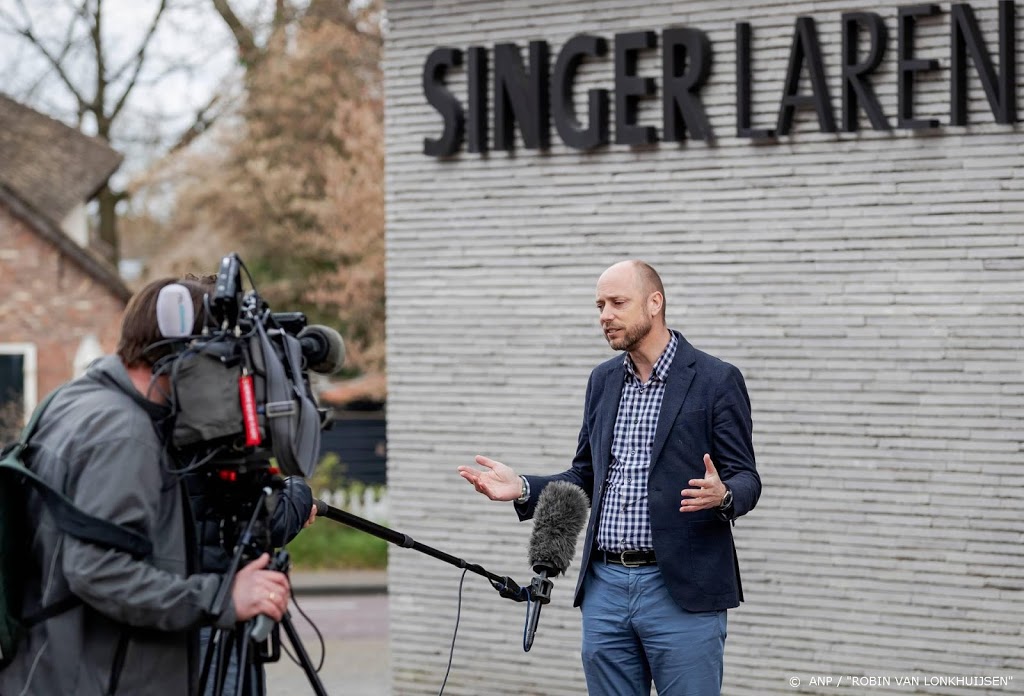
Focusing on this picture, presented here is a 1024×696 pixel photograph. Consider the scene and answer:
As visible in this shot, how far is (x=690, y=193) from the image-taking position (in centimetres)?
742

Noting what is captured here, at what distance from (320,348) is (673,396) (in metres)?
1.25

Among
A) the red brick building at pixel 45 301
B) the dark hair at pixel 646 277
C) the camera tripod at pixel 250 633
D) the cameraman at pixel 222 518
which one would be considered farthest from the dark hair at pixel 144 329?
the red brick building at pixel 45 301

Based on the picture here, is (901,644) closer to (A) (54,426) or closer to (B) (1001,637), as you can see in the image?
(B) (1001,637)

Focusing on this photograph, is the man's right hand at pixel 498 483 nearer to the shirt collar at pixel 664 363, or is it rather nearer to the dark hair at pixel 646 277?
the shirt collar at pixel 664 363

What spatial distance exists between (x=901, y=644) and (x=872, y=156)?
7.89 ft

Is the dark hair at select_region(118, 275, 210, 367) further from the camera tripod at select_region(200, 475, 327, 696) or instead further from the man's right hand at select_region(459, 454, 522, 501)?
the man's right hand at select_region(459, 454, 522, 501)

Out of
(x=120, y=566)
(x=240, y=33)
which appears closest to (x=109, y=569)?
(x=120, y=566)

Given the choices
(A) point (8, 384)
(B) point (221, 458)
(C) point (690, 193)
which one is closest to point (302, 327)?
(B) point (221, 458)

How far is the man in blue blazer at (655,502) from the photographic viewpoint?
4.66 meters

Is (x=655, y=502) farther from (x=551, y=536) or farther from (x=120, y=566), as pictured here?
(x=120, y=566)

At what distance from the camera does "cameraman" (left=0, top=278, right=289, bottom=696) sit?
3.46 metres

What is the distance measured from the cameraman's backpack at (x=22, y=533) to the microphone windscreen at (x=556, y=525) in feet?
5.20

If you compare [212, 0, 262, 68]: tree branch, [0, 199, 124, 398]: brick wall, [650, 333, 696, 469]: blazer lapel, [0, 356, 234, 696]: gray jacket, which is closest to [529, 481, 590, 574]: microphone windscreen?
[650, 333, 696, 469]: blazer lapel

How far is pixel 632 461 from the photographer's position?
4836 mm
